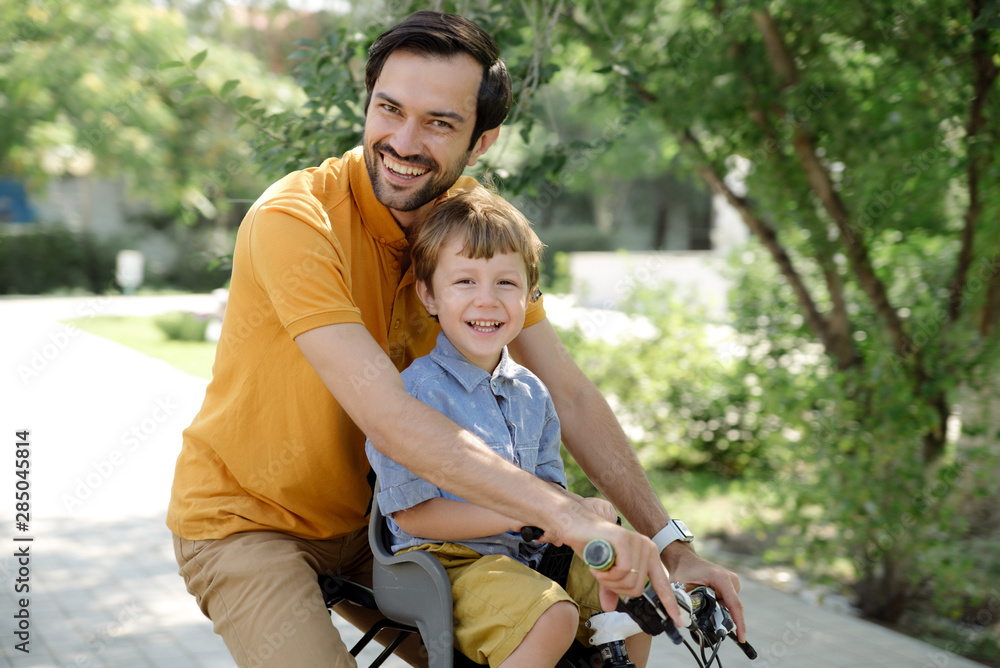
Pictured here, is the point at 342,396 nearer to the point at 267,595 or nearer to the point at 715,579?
the point at 267,595

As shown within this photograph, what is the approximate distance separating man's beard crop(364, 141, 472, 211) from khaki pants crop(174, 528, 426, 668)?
890 mm

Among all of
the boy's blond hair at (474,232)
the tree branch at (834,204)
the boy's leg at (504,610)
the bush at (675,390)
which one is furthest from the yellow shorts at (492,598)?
the bush at (675,390)

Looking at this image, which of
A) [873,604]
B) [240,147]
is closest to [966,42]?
[873,604]

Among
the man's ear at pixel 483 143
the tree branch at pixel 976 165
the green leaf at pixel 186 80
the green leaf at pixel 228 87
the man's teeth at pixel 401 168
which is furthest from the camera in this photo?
the tree branch at pixel 976 165

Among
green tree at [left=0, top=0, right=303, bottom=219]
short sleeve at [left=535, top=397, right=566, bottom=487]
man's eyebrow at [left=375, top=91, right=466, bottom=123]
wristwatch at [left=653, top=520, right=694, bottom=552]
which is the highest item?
green tree at [left=0, top=0, right=303, bottom=219]

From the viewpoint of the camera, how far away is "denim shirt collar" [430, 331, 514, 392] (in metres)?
2.14

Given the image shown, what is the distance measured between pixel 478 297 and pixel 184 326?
1450 cm

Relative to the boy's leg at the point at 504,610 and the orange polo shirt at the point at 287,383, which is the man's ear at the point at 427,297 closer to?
the orange polo shirt at the point at 287,383

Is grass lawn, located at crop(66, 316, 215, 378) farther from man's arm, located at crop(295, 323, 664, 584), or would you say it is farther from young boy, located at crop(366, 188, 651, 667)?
man's arm, located at crop(295, 323, 664, 584)

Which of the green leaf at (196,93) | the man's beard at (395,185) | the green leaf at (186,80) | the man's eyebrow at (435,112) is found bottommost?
the man's beard at (395,185)

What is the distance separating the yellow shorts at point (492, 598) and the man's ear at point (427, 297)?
56 centimetres

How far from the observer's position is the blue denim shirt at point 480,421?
2008mm

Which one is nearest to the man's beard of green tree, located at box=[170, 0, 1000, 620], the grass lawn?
green tree, located at box=[170, 0, 1000, 620]

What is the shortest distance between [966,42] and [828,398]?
2030 mm
